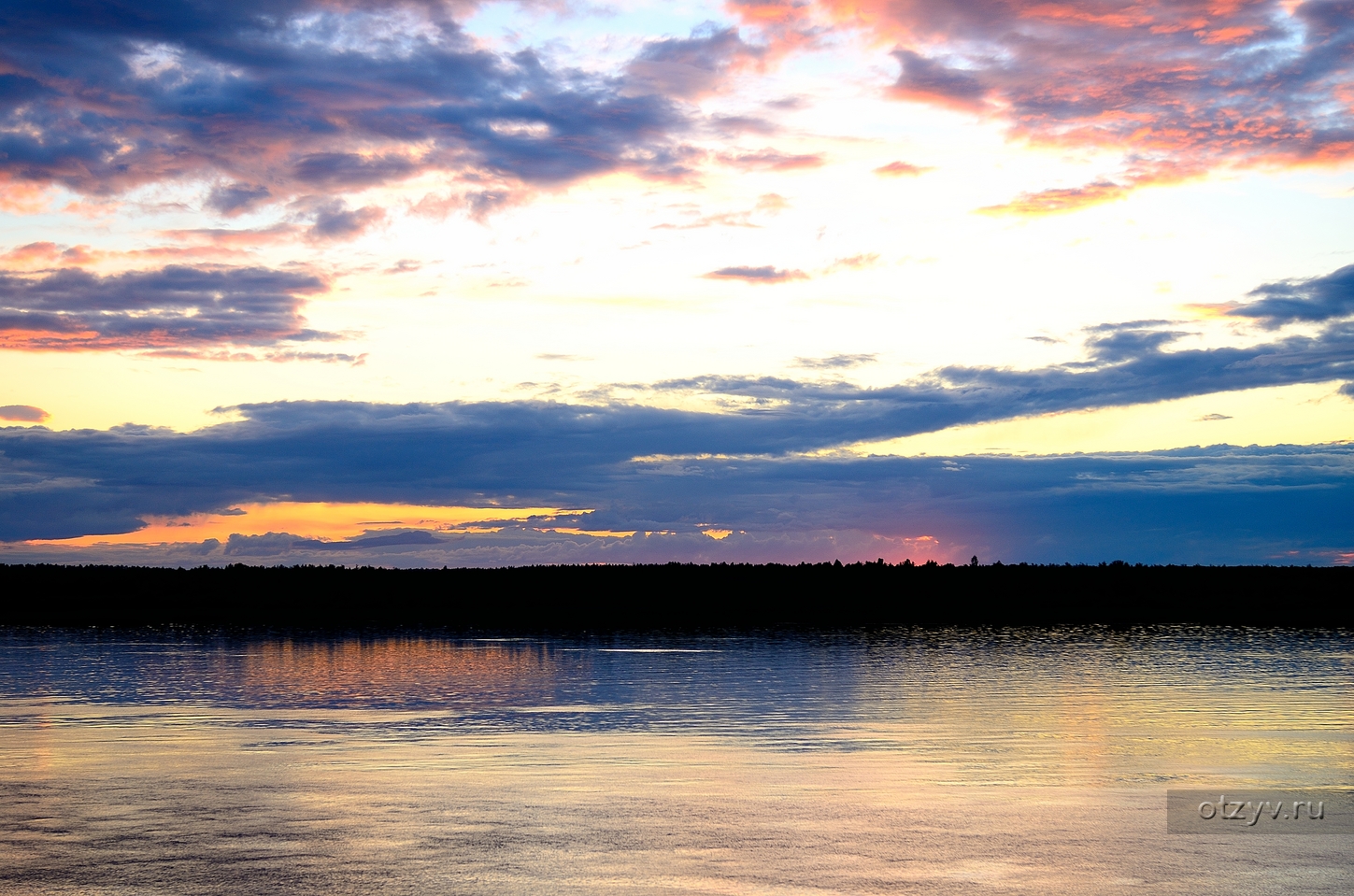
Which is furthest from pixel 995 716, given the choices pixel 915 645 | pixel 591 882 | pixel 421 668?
pixel 915 645

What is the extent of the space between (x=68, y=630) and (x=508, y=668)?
144ft

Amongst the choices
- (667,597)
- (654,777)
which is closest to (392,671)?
(654,777)

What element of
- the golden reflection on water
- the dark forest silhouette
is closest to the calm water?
the golden reflection on water

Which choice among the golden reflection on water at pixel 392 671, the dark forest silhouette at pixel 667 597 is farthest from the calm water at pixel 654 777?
the dark forest silhouette at pixel 667 597

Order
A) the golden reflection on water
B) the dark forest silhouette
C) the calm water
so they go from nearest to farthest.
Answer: the calm water
the golden reflection on water
the dark forest silhouette

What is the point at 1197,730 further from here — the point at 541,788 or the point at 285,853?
the point at 285,853

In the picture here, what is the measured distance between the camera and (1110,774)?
2227 centimetres

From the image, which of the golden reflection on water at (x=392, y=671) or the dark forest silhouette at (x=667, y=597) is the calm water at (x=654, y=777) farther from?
the dark forest silhouette at (x=667, y=597)

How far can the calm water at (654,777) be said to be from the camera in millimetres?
14766

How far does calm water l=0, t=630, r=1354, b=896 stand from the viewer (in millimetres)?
14766

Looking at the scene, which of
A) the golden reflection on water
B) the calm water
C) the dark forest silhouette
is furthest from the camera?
the dark forest silhouette

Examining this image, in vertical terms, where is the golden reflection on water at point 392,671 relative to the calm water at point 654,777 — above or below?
below

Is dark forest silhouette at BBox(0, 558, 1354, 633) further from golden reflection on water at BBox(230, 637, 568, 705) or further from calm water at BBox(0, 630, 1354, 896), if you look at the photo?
calm water at BBox(0, 630, 1354, 896)

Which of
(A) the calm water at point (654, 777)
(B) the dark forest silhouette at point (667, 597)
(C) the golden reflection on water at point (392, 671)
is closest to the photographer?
(A) the calm water at point (654, 777)
